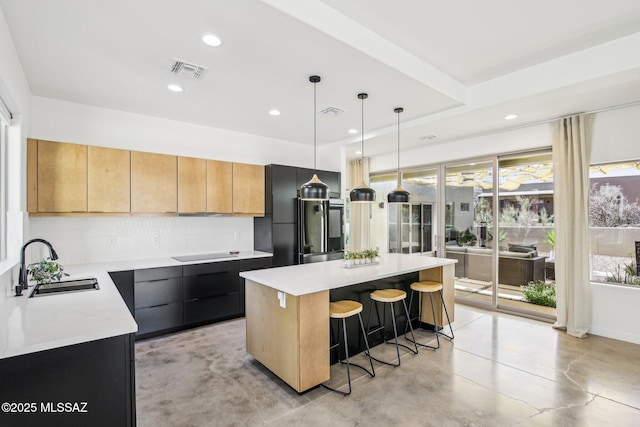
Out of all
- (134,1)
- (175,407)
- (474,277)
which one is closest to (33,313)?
(175,407)

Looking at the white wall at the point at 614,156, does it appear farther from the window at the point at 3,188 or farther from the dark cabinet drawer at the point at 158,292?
the window at the point at 3,188

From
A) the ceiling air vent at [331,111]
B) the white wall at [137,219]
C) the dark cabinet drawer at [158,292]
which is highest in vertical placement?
the ceiling air vent at [331,111]

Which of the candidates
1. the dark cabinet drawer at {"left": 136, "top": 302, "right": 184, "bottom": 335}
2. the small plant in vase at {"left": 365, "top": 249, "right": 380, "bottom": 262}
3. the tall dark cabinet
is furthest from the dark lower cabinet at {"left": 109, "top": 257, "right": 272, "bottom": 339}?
the small plant in vase at {"left": 365, "top": 249, "right": 380, "bottom": 262}

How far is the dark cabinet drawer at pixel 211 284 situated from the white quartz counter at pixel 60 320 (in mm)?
1489

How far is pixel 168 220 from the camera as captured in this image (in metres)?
4.65

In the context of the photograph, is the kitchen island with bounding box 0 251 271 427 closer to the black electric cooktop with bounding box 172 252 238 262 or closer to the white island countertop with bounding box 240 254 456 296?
the white island countertop with bounding box 240 254 456 296

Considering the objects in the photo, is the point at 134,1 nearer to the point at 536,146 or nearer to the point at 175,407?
the point at 175,407

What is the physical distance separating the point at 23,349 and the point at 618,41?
4.86 meters

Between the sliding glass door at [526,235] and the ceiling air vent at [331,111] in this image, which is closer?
the ceiling air vent at [331,111]

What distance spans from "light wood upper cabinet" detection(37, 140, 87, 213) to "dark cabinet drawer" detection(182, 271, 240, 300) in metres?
1.51

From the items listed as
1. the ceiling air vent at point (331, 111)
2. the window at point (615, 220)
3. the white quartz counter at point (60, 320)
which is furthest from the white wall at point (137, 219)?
the window at point (615, 220)

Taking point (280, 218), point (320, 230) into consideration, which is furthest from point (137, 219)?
point (320, 230)

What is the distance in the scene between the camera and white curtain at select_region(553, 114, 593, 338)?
4047mm

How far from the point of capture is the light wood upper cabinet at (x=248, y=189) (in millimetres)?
4965
